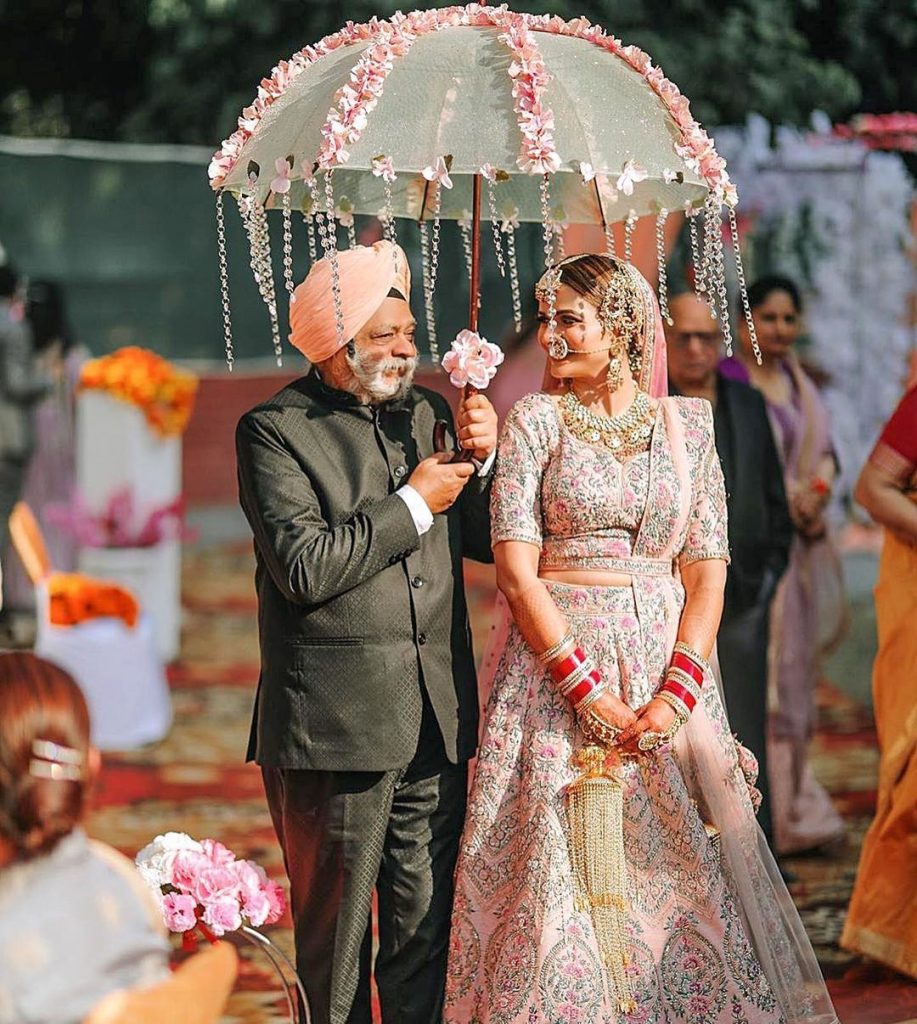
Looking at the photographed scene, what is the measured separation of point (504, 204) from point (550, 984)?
1903mm

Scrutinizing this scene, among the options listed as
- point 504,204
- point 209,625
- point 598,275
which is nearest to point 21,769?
point 598,275

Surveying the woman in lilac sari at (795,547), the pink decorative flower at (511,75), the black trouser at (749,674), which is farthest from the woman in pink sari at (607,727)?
the woman in lilac sari at (795,547)

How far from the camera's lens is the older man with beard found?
14.3ft

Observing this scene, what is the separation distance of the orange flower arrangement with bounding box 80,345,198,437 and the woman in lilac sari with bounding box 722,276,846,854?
4.17 m

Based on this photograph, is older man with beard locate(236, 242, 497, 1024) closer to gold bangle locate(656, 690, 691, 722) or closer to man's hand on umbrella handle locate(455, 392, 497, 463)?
man's hand on umbrella handle locate(455, 392, 497, 463)

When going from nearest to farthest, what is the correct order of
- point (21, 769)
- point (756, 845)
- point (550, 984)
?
point (21, 769), point (550, 984), point (756, 845)

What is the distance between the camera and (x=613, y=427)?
4527mm

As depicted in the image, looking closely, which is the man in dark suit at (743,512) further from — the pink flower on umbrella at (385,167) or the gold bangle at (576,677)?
the pink flower on umbrella at (385,167)

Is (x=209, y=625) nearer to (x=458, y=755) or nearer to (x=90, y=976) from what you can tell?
(x=458, y=755)

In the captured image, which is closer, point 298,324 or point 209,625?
point 298,324


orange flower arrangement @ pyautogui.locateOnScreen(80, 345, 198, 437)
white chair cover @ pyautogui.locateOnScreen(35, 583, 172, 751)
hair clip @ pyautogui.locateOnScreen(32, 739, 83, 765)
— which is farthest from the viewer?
orange flower arrangement @ pyautogui.locateOnScreen(80, 345, 198, 437)

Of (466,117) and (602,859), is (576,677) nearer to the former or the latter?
(602,859)

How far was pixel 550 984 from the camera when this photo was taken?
4.36 meters

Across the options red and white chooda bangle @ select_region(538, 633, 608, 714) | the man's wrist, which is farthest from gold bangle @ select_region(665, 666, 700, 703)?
the man's wrist
